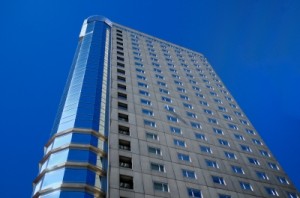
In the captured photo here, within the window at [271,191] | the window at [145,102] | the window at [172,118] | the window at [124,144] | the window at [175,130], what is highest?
the window at [145,102]

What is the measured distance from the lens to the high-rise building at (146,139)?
97.8 feet

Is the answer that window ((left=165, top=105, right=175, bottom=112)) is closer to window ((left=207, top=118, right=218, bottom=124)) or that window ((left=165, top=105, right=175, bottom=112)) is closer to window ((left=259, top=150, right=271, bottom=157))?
window ((left=207, top=118, right=218, bottom=124))

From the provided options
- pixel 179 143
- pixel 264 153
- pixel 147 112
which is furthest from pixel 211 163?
pixel 264 153

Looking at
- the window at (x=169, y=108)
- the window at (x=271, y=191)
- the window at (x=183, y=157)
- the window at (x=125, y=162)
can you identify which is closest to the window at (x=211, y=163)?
the window at (x=183, y=157)

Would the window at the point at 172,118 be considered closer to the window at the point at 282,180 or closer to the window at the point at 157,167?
the window at the point at 157,167

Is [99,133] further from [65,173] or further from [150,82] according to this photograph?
[150,82]

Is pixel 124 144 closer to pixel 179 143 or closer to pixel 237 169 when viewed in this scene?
pixel 179 143

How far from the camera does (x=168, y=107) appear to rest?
149ft

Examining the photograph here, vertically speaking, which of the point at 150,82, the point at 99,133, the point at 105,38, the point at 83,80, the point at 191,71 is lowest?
the point at 99,133

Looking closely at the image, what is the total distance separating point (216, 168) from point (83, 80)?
21.4 m

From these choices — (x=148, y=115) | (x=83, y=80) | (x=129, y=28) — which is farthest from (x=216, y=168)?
(x=129, y=28)

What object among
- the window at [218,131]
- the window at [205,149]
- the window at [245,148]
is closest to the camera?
the window at [205,149]

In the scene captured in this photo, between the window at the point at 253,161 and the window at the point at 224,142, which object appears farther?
the window at the point at 224,142

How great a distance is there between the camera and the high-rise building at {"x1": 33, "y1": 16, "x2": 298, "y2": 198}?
2980cm
